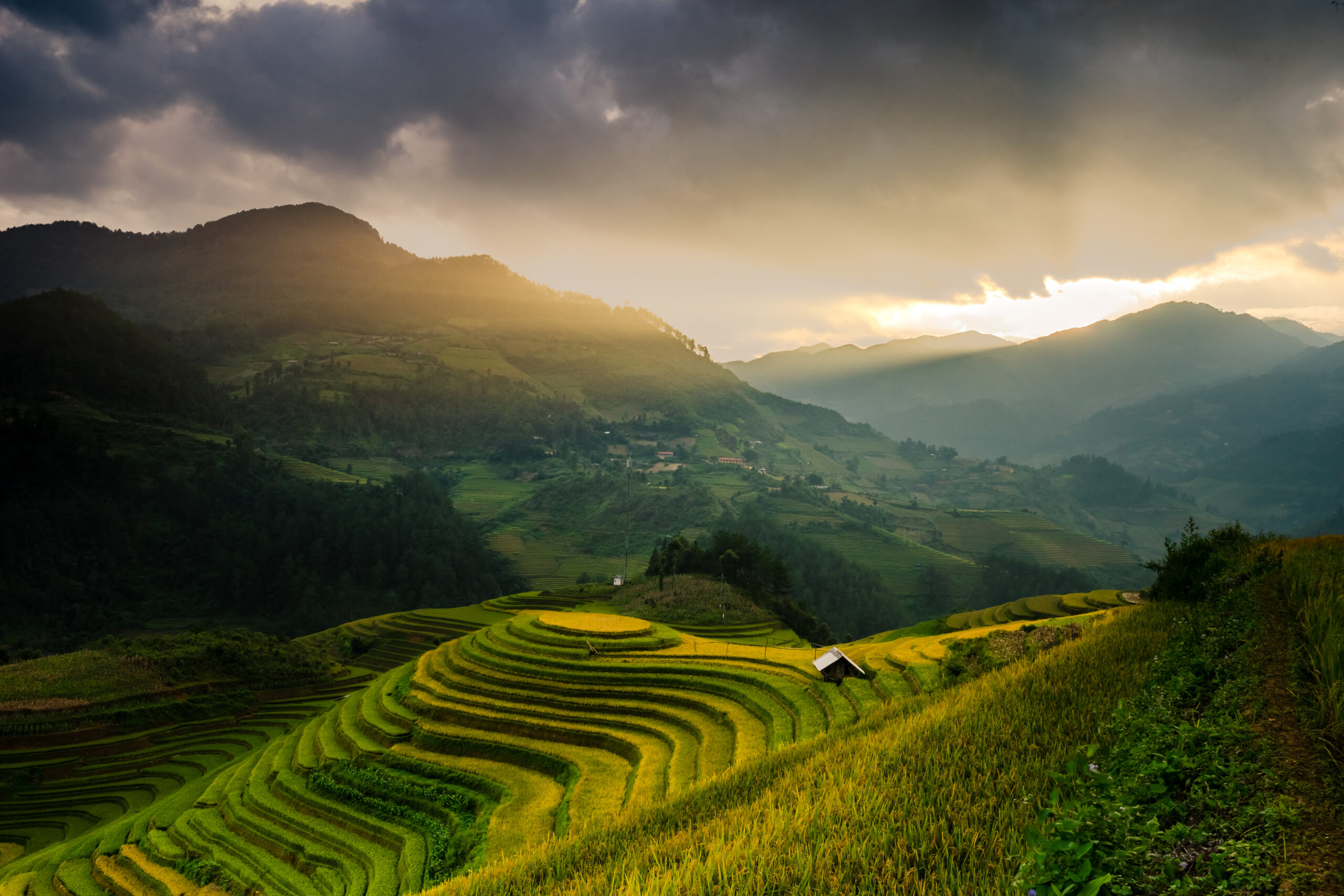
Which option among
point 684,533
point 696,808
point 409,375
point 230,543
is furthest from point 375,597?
point 409,375

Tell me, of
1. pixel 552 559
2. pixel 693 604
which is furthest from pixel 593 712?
A: pixel 552 559

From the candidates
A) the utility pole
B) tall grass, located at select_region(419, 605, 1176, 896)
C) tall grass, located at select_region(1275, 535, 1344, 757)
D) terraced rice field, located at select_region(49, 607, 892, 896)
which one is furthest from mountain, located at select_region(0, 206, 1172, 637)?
tall grass, located at select_region(419, 605, 1176, 896)

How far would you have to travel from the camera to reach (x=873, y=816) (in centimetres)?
475

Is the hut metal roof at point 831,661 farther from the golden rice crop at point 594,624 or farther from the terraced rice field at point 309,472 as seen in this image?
the terraced rice field at point 309,472

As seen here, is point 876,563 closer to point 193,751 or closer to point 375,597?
point 375,597

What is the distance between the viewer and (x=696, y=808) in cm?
620

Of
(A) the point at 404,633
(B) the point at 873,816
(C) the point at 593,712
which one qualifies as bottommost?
(A) the point at 404,633

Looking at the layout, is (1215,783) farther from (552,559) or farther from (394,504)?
(394,504)

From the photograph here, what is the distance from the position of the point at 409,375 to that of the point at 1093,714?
7708 inches

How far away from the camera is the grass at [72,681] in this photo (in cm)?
2898

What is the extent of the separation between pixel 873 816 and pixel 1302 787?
8.81 ft

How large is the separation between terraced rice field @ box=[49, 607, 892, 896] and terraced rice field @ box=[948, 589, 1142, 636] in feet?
62.7

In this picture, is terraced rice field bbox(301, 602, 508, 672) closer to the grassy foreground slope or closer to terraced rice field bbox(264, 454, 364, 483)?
the grassy foreground slope

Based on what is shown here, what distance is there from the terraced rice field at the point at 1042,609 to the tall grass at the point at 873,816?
29331 mm
